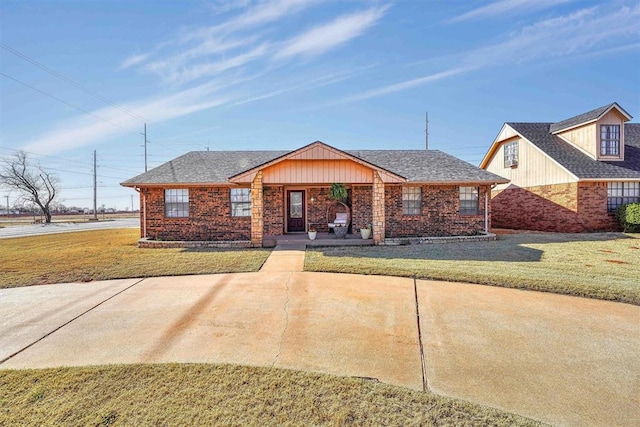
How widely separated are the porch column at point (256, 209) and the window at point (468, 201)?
8.68 meters

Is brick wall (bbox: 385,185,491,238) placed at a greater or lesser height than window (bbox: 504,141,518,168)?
lesser

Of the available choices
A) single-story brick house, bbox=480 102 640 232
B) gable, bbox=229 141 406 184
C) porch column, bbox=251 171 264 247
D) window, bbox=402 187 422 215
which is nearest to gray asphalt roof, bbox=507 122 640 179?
single-story brick house, bbox=480 102 640 232

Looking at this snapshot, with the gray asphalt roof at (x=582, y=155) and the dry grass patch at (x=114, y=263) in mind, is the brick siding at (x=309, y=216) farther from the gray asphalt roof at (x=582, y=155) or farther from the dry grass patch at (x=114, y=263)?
the gray asphalt roof at (x=582, y=155)

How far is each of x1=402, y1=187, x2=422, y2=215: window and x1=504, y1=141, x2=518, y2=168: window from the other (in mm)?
8891

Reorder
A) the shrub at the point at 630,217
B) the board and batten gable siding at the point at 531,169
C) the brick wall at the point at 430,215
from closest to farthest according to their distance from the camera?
the brick wall at the point at 430,215
the shrub at the point at 630,217
the board and batten gable siding at the point at 531,169

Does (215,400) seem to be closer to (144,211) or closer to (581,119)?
(144,211)

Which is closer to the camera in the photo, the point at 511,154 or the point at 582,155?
the point at 582,155

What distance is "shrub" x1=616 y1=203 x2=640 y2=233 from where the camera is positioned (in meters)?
14.0

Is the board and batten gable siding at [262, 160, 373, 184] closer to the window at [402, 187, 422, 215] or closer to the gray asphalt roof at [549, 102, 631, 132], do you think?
the window at [402, 187, 422, 215]

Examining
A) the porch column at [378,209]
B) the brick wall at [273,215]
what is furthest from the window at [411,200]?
the brick wall at [273,215]

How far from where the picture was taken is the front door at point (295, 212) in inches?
579

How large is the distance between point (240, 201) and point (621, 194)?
17.8m

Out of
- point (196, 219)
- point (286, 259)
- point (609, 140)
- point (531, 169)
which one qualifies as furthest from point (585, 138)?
point (196, 219)

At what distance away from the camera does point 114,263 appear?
8.89 m
